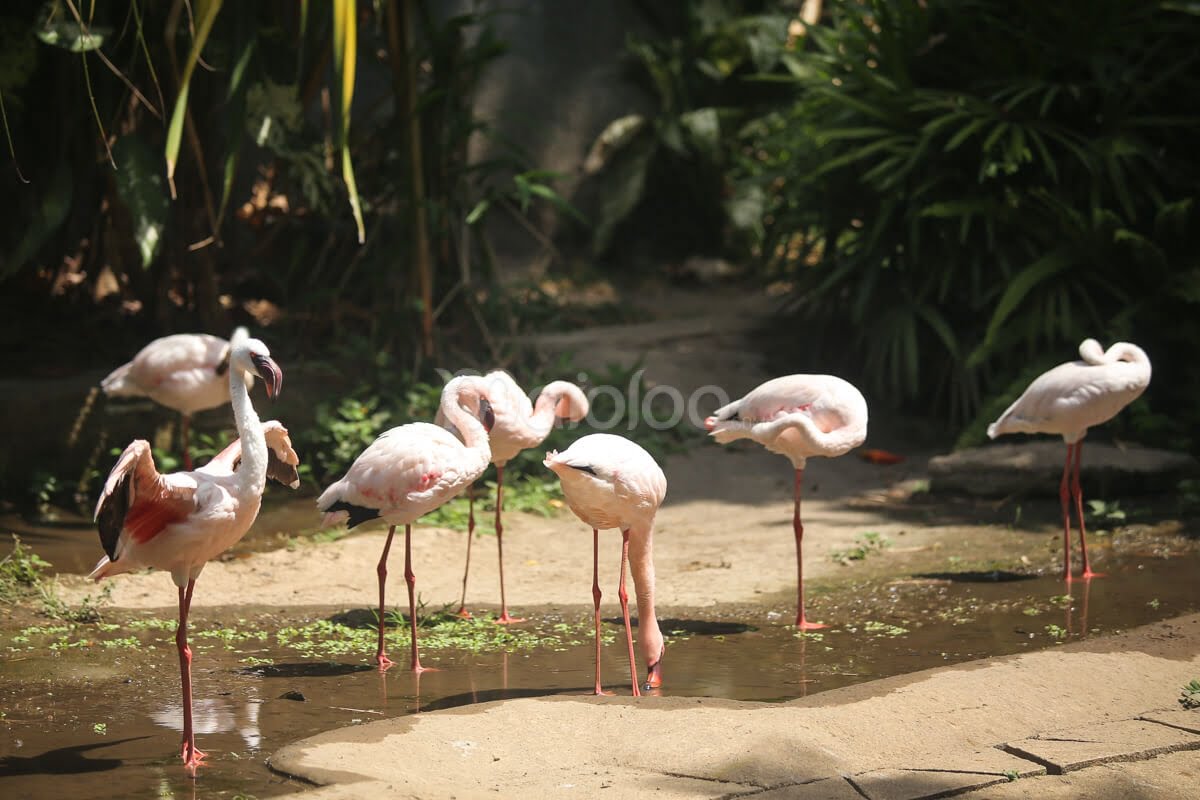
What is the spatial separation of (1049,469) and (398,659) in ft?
13.7

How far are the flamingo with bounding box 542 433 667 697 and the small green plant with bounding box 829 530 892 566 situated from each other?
199 cm

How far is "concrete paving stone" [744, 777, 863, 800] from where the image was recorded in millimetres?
3297

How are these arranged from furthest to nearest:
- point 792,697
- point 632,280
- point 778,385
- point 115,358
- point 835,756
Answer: point 632,280, point 115,358, point 778,385, point 792,697, point 835,756

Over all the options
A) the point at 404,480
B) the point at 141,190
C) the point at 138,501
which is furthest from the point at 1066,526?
the point at 141,190

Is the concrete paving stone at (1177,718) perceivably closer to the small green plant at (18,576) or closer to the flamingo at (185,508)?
the flamingo at (185,508)

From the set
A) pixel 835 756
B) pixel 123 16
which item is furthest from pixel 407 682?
pixel 123 16

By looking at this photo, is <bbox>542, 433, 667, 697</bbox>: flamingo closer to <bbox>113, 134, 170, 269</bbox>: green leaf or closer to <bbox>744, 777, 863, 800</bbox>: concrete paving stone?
<bbox>744, 777, 863, 800</bbox>: concrete paving stone

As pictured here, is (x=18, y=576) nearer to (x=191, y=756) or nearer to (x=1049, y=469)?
(x=191, y=756)

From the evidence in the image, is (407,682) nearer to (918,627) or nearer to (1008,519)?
(918,627)

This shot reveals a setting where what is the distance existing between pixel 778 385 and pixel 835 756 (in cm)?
258

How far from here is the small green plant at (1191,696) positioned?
156 inches

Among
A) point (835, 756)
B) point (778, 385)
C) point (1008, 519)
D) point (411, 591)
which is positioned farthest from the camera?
point (1008, 519)

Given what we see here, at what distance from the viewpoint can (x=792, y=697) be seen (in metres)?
Answer: 4.46

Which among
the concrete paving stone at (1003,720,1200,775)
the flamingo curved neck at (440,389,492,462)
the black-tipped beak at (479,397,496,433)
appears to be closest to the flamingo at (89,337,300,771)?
the flamingo curved neck at (440,389,492,462)
